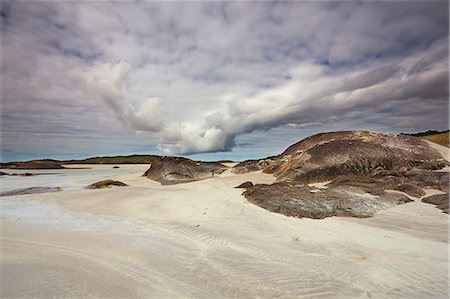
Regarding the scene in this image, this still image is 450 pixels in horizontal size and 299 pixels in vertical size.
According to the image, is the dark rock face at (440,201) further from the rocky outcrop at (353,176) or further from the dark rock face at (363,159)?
the dark rock face at (363,159)

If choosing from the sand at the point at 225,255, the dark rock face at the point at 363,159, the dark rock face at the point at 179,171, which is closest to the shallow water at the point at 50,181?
the dark rock face at the point at 179,171

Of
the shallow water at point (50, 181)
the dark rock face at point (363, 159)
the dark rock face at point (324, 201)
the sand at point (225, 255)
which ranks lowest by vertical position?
the shallow water at point (50, 181)

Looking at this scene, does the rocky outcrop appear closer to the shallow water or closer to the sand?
the sand

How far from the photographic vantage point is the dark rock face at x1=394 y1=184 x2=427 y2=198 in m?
8.00

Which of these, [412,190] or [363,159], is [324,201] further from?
[363,159]

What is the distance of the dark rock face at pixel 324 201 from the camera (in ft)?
21.5

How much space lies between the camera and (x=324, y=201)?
276 inches

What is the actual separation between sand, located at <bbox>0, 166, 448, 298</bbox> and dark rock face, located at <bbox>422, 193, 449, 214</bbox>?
22 centimetres

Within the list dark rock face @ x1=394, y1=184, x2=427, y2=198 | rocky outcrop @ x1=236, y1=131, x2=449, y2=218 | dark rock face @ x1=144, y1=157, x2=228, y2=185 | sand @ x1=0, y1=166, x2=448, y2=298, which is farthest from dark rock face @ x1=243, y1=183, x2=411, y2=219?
dark rock face @ x1=144, y1=157, x2=228, y2=185

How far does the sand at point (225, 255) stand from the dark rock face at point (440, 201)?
0.22m

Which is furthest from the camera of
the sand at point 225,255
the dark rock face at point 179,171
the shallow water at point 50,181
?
the dark rock face at point 179,171

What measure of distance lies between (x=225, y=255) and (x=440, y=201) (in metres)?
6.65

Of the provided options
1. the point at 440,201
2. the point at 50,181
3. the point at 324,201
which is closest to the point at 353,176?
the point at 440,201

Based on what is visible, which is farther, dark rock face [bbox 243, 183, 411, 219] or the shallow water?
the shallow water
